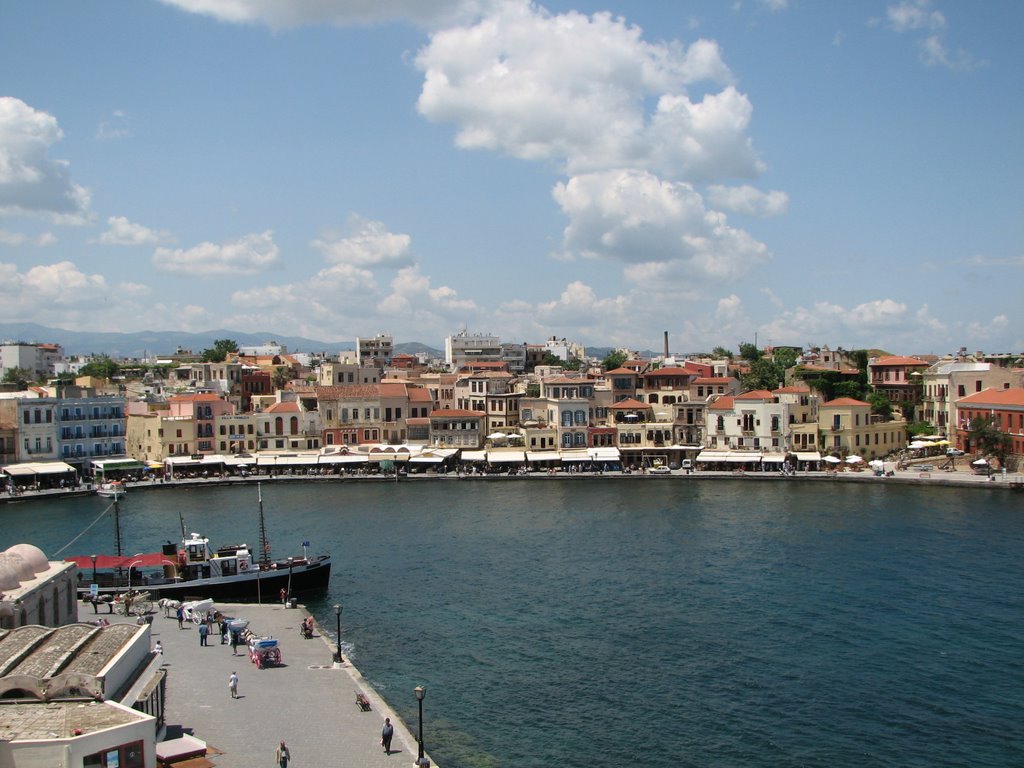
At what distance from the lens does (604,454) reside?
71812 millimetres

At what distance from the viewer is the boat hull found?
117 feet

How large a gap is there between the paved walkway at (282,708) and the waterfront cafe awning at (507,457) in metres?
43.2

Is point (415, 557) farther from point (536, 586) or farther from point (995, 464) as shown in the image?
point (995, 464)

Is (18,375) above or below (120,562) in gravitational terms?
above

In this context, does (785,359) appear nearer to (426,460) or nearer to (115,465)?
(426,460)

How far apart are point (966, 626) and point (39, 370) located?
142495mm

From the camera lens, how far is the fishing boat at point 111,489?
61.9m

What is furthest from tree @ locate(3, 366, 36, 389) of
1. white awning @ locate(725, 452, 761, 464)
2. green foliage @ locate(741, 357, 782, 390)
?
white awning @ locate(725, 452, 761, 464)

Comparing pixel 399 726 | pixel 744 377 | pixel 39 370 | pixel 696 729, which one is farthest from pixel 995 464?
pixel 39 370

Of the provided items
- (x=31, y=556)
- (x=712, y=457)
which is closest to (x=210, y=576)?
(x=31, y=556)

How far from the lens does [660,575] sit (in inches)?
1474

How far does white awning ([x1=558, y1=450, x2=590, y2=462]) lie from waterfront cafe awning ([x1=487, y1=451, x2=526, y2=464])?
3068mm

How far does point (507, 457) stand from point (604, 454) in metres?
7.65

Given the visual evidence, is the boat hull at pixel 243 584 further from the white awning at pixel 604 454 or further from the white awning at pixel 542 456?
the white awning at pixel 604 454
